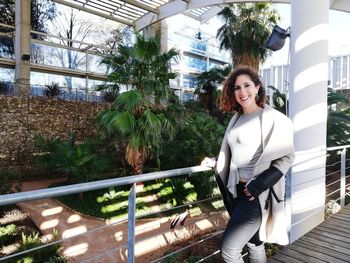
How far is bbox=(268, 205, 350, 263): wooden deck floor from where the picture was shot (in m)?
2.81

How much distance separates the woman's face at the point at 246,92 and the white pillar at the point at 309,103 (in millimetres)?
2090

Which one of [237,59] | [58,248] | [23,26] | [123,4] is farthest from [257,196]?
[123,4]

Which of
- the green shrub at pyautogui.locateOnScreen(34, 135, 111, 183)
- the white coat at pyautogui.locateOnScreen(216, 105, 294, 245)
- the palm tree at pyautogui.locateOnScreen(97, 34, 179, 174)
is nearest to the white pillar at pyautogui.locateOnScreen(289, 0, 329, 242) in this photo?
the white coat at pyautogui.locateOnScreen(216, 105, 294, 245)

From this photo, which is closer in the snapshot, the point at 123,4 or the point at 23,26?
the point at 23,26

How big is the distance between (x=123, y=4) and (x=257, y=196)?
15.3m

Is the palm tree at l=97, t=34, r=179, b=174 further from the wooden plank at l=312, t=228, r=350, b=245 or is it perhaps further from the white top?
Answer: the white top

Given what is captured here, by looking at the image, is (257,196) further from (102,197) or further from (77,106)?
(77,106)

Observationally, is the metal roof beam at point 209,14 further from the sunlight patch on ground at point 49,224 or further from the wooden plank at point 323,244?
the wooden plank at point 323,244

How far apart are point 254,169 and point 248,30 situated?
42.5 ft

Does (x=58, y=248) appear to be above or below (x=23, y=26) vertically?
below

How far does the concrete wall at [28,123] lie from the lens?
366 inches

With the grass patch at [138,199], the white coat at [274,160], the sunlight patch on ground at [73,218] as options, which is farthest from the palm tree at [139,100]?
the white coat at [274,160]

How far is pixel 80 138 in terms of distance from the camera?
10.9 m

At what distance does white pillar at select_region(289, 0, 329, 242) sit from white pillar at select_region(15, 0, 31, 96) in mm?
12160
